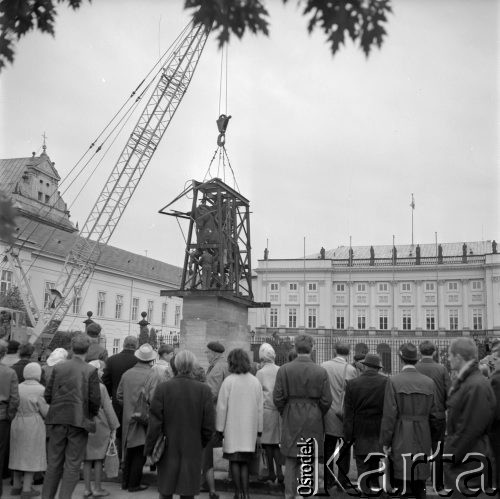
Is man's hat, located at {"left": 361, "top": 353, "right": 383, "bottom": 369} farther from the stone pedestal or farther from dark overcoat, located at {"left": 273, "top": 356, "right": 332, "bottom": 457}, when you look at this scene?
the stone pedestal

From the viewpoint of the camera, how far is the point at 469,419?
488 centimetres

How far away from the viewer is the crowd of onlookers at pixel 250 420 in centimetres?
522

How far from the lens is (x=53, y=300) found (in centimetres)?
3731

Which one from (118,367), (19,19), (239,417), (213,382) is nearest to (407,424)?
(239,417)

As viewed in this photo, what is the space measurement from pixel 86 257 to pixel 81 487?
35023 millimetres

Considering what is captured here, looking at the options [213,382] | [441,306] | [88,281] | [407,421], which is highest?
[441,306]

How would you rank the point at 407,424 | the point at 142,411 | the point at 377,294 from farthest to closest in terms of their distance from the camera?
the point at 377,294, the point at 142,411, the point at 407,424

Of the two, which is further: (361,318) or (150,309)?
(361,318)

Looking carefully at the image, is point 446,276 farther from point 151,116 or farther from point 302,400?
point 302,400

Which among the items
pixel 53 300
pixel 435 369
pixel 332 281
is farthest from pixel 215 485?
pixel 332 281

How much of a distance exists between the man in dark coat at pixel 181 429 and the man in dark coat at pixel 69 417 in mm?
1216

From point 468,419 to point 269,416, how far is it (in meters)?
2.93

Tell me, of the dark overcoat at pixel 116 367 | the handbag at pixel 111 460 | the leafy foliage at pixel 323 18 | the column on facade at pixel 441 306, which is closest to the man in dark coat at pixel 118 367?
the dark overcoat at pixel 116 367

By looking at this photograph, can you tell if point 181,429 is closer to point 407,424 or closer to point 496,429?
point 407,424
